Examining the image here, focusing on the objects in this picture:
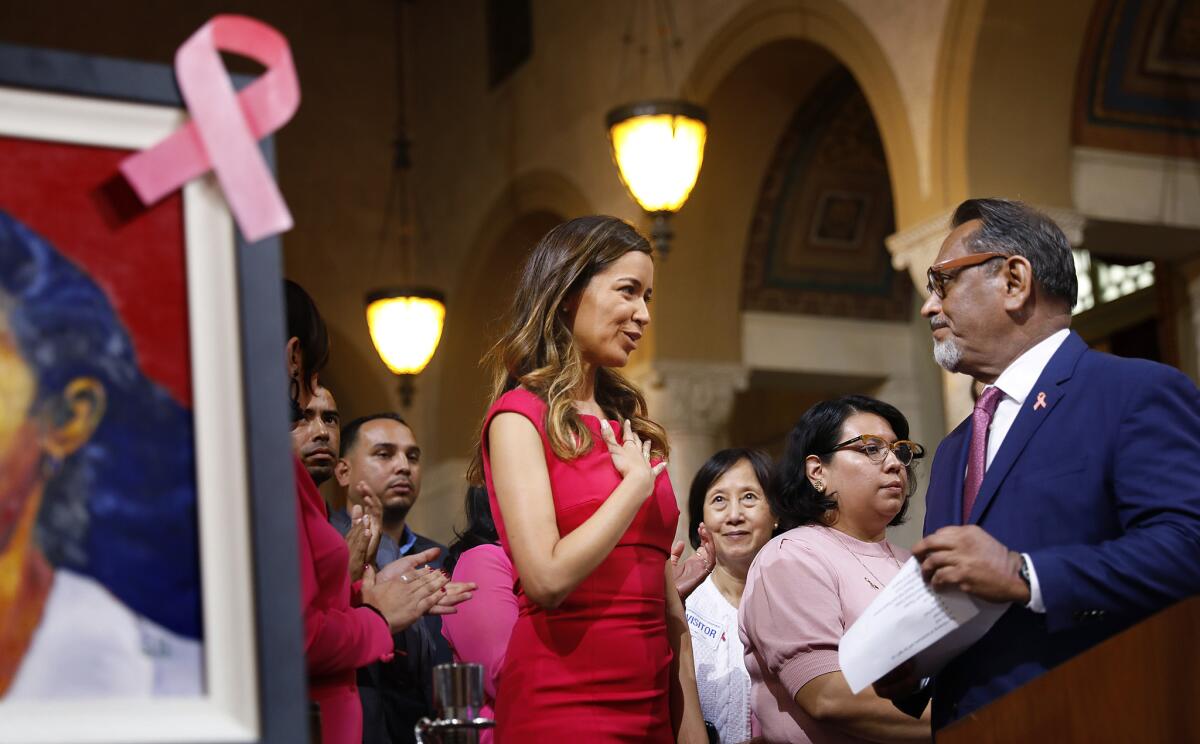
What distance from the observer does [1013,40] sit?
7477 mm

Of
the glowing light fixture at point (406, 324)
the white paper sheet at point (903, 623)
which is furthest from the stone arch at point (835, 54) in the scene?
the white paper sheet at point (903, 623)

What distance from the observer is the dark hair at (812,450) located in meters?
3.77

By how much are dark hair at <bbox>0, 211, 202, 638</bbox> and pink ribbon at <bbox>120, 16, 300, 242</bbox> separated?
127 mm

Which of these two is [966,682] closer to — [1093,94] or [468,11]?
[1093,94]

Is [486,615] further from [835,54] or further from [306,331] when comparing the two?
[835,54]

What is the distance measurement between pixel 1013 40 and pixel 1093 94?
683mm

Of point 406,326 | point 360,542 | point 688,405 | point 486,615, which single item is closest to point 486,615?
point 486,615

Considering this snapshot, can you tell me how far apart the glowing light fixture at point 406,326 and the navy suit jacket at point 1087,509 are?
7259mm

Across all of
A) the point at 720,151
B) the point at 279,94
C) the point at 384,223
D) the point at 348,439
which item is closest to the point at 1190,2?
the point at 720,151

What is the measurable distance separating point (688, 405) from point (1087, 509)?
7.49 meters

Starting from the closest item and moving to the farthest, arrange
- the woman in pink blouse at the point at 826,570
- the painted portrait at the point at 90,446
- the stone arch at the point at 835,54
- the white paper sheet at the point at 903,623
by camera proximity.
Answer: the painted portrait at the point at 90,446 < the white paper sheet at the point at 903,623 < the woman in pink blouse at the point at 826,570 < the stone arch at the point at 835,54

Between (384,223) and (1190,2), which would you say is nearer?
(1190,2)

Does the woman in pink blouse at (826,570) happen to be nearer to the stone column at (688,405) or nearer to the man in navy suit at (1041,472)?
the man in navy suit at (1041,472)

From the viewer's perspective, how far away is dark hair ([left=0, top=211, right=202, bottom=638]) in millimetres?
1308
